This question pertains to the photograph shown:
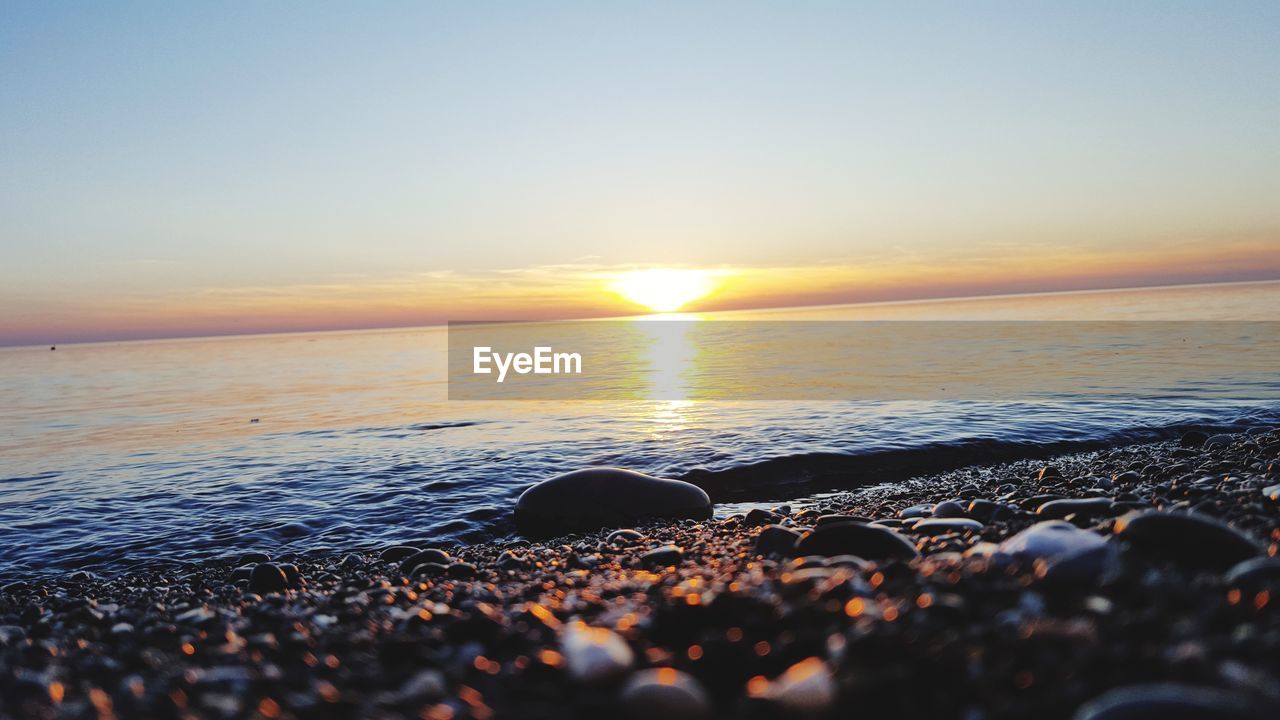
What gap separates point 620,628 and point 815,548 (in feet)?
7.55

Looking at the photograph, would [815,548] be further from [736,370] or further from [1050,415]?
[736,370]

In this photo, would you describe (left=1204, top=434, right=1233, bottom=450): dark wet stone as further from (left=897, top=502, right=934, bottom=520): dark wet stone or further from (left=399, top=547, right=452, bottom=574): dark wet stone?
(left=399, top=547, right=452, bottom=574): dark wet stone

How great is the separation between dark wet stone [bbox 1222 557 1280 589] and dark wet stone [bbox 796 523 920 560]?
1.81 metres

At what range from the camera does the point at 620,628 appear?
126 inches

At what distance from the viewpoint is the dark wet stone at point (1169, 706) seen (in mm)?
1947

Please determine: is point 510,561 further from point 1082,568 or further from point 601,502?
point 1082,568

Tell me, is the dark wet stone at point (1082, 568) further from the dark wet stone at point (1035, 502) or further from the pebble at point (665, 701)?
the dark wet stone at point (1035, 502)

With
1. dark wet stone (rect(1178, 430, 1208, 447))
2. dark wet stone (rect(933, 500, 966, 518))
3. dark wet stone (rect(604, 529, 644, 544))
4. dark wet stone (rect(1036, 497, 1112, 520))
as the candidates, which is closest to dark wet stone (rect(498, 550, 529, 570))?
dark wet stone (rect(604, 529, 644, 544))

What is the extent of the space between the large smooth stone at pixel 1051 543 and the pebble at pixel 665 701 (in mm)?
2049

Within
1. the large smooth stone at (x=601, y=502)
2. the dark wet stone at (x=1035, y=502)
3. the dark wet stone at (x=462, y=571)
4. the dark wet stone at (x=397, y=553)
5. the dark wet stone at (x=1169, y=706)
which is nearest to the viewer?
the dark wet stone at (x=1169, y=706)

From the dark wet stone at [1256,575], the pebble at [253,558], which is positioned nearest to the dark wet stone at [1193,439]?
the dark wet stone at [1256,575]

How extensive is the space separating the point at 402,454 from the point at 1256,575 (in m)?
13.1

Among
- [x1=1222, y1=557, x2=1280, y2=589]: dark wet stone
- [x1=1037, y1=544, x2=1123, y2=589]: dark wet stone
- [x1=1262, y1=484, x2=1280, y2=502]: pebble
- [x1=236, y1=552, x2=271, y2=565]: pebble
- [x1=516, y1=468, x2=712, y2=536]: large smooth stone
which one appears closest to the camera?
[x1=1222, y1=557, x2=1280, y2=589]: dark wet stone

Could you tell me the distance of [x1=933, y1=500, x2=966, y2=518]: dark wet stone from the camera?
6934 millimetres
